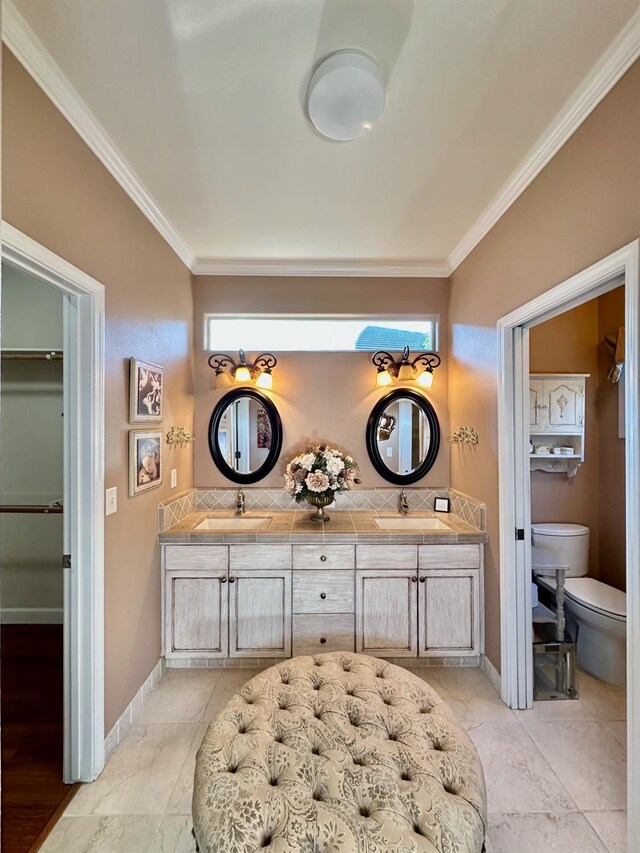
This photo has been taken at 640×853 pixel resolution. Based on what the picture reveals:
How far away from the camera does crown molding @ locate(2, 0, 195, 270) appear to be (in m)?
1.20

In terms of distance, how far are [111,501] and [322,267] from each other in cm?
223

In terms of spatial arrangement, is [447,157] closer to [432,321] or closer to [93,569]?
[432,321]

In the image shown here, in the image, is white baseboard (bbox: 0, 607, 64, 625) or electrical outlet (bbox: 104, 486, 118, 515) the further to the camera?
white baseboard (bbox: 0, 607, 64, 625)

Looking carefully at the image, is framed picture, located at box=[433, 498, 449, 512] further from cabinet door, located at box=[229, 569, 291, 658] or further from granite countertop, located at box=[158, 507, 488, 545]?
cabinet door, located at box=[229, 569, 291, 658]

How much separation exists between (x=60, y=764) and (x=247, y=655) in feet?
3.28

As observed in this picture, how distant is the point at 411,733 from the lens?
1.29 m

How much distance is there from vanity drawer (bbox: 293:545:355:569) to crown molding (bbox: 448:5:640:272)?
7.34ft

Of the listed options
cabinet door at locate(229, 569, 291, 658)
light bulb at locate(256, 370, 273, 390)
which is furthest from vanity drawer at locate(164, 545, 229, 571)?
light bulb at locate(256, 370, 273, 390)

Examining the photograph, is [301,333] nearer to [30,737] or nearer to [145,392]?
[145,392]

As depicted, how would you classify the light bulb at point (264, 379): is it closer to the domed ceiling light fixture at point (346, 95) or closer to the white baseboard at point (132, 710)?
the domed ceiling light fixture at point (346, 95)

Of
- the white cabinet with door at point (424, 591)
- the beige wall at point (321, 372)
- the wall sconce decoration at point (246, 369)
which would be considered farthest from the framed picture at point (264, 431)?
the white cabinet with door at point (424, 591)

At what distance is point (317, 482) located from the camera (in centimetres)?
260

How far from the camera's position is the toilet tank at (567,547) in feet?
8.93

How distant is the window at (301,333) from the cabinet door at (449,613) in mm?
1757
